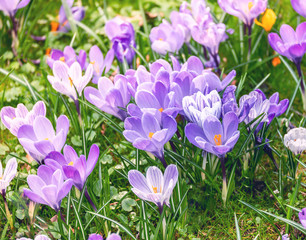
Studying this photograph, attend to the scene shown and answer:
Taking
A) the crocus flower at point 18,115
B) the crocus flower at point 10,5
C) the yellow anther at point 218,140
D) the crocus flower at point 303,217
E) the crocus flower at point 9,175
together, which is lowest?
the crocus flower at point 303,217

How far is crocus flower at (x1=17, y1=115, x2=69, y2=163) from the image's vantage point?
4.85ft

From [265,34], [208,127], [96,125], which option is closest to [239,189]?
[208,127]

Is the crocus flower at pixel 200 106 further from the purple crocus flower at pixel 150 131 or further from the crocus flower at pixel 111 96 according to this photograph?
the crocus flower at pixel 111 96

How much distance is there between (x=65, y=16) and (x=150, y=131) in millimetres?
1807

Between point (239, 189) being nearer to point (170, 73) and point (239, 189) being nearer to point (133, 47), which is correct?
point (170, 73)

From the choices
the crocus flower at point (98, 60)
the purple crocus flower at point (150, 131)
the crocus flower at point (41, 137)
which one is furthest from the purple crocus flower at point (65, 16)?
the purple crocus flower at point (150, 131)

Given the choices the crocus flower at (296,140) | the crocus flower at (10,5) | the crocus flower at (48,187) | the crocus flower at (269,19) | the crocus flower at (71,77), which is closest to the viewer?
the crocus flower at (48,187)

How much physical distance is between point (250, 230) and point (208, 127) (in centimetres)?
53

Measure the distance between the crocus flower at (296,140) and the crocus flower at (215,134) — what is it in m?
0.29

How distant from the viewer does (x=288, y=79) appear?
2488 millimetres

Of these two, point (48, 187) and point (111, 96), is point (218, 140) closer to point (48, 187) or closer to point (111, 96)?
point (111, 96)

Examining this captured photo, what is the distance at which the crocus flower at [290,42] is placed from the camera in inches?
71.3

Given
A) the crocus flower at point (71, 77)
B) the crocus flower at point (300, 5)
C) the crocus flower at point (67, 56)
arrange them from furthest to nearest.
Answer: the crocus flower at point (67, 56) < the crocus flower at point (300, 5) < the crocus flower at point (71, 77)

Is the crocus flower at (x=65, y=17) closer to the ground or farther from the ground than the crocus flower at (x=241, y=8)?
closer to the ground
